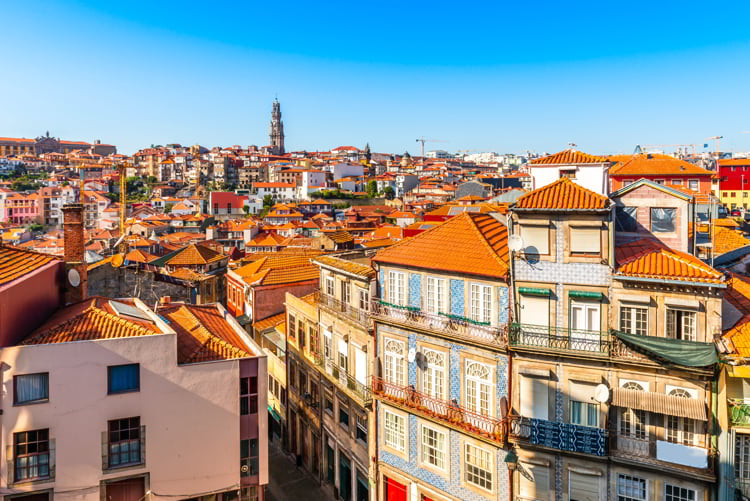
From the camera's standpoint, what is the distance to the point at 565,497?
628 inches

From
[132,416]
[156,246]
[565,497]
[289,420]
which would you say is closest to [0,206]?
[156,246]

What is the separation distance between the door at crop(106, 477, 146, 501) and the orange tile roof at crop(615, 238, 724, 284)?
50.0 feet

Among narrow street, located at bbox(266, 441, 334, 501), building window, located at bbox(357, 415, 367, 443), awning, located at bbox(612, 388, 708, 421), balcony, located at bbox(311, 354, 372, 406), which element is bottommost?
narrow street, located at bbox(266, 441, 334, 501)

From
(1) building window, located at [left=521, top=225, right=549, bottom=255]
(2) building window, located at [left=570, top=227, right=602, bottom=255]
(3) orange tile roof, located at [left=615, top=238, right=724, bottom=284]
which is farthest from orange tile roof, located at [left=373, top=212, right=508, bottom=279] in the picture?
(3) orange tile roof, located at [left=615, top=238, right=724, bottom=284]

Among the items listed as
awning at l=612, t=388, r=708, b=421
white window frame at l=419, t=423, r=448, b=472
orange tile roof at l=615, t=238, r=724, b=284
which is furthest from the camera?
white window frame at l=419, t=423, r=448, b=472

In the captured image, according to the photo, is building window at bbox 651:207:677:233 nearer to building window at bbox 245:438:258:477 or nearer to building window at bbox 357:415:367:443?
building window at bbox 357:415:367:443

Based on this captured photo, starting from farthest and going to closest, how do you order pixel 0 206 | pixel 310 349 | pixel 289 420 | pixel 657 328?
pixel 0 206, pixel 289 420, pixel 310 349, pixel 657 328

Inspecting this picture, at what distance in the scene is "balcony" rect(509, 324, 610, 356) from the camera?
1531cm

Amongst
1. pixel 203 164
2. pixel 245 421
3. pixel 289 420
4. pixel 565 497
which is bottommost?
pixel 289 420

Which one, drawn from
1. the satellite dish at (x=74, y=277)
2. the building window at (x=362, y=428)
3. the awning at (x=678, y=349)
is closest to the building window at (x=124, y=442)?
the satellite dish at (x=74, y=277)

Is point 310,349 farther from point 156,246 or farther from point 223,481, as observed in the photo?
point 156,246

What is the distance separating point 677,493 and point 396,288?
10.3 meters

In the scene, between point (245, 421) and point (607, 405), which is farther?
point (245, 421)

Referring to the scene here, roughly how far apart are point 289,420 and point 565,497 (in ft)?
53.8
